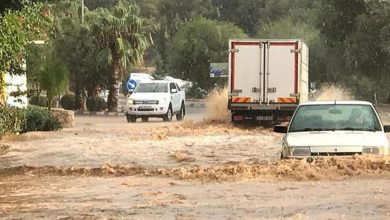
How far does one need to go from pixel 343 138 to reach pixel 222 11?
239 feet

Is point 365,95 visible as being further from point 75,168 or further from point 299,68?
point 75,168

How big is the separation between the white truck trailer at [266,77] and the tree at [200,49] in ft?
109

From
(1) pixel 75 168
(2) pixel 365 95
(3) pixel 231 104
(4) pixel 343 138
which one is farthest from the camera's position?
(2) pixel 365 95

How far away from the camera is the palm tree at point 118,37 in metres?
45.8

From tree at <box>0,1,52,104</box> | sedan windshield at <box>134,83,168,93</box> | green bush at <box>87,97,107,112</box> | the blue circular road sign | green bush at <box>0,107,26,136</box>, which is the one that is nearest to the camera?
tree at <box>0,1,52,104</box>

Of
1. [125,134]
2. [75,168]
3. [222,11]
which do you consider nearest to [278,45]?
[125,134]

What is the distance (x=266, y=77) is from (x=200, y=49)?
1346 inches

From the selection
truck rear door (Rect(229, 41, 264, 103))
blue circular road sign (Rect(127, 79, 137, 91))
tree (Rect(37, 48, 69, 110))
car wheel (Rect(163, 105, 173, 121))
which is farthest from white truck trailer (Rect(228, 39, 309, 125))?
blue circular road sign (Rect(127, 79, 137, 91))

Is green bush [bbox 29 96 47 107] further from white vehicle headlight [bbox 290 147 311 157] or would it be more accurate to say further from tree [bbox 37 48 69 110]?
white vehicle headlight [bbox 290 147 311 157]

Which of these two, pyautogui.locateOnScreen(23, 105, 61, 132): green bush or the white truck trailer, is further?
pyautogui.locateOnScreen(23, 105, 61, 132): green bush

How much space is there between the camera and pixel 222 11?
84438 millimetres

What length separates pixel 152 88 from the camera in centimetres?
3588

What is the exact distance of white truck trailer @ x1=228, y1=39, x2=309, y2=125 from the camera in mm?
26266

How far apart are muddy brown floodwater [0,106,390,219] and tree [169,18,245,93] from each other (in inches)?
1617
